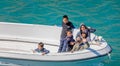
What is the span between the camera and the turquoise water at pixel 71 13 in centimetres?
1383

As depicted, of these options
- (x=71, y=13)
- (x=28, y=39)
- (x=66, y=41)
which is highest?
(x=71, y=13)

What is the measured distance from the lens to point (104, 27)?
13.8 metres

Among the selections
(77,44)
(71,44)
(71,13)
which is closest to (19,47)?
(71,44)

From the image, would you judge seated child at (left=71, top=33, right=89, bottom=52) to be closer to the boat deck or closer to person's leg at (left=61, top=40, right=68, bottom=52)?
person's leg at (left=61, top=40, right=68, bottom=52)

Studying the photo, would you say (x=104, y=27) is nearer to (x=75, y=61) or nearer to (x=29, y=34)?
(x=29, y=34)

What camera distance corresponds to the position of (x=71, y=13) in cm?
1477

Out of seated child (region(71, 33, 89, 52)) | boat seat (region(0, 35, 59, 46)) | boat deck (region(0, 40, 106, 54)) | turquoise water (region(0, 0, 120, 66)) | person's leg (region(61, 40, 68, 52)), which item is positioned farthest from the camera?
turquoise water (region(0, 0, 120, 66))

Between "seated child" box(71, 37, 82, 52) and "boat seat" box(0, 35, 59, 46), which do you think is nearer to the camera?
"seated child" box(71, 37, 82, 52)

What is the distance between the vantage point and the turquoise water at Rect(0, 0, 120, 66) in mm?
13828

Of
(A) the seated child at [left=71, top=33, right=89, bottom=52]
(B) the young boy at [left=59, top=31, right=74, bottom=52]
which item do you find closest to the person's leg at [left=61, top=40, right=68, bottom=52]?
(B) the young boy at [left=59, top=31, right=74, bottom=52]

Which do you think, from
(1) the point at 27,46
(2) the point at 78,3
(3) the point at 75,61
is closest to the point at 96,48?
(3) the point at 75,61

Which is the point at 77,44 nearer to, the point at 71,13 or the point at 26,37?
the point at 26,37

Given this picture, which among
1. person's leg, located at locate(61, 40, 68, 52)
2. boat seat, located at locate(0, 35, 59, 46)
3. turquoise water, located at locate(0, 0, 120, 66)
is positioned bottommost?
person's leg, located at locate(61, 40, 68, 52)

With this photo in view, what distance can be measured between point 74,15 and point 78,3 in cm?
122
